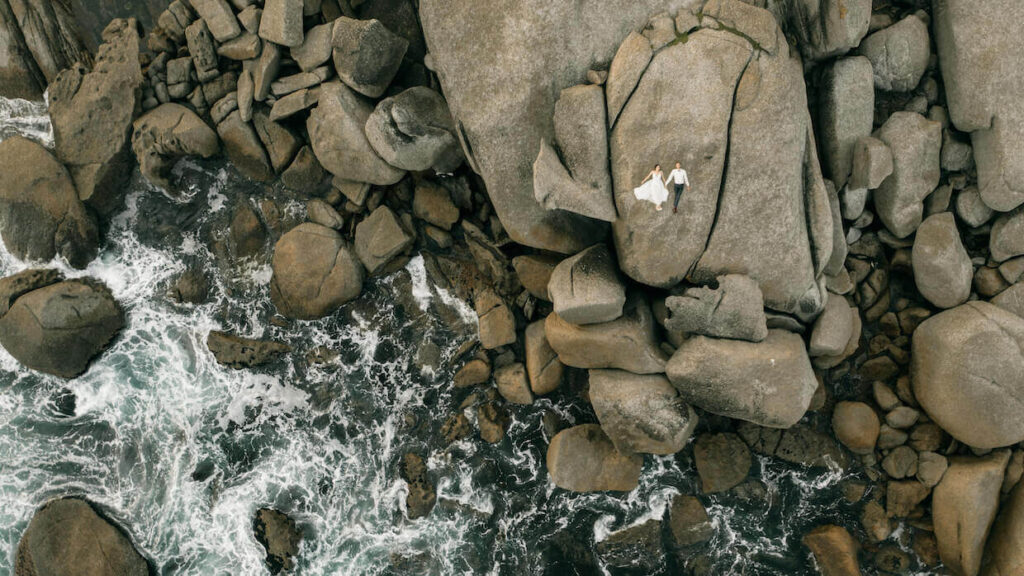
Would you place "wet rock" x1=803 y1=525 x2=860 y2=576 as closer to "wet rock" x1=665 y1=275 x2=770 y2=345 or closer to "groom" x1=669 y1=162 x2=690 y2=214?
"wet rock" x1=665 y1=275 x2=770 y2=345

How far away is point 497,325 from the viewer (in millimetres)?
12148

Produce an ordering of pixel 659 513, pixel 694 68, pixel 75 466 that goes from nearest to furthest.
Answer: pixel 694 68, pixel 659 513, pixel 75 466

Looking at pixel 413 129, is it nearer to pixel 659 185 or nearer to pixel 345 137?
pixel 345 137

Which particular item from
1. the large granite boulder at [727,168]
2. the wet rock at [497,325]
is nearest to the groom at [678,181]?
the large granite boulder at [727,168]

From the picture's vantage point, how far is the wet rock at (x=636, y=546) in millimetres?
11914

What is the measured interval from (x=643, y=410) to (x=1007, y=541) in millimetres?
6966

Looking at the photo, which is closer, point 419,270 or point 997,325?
point 997,325

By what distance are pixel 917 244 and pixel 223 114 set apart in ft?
46.2

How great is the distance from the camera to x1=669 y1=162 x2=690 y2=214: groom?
9344mm

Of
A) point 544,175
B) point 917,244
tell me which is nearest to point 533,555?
point 544,175

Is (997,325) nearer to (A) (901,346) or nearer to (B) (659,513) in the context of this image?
(A) (901,346)

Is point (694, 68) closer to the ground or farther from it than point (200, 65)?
farther from it

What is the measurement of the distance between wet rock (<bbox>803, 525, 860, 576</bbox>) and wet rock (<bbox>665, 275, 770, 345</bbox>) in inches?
175

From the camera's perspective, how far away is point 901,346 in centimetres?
1145
